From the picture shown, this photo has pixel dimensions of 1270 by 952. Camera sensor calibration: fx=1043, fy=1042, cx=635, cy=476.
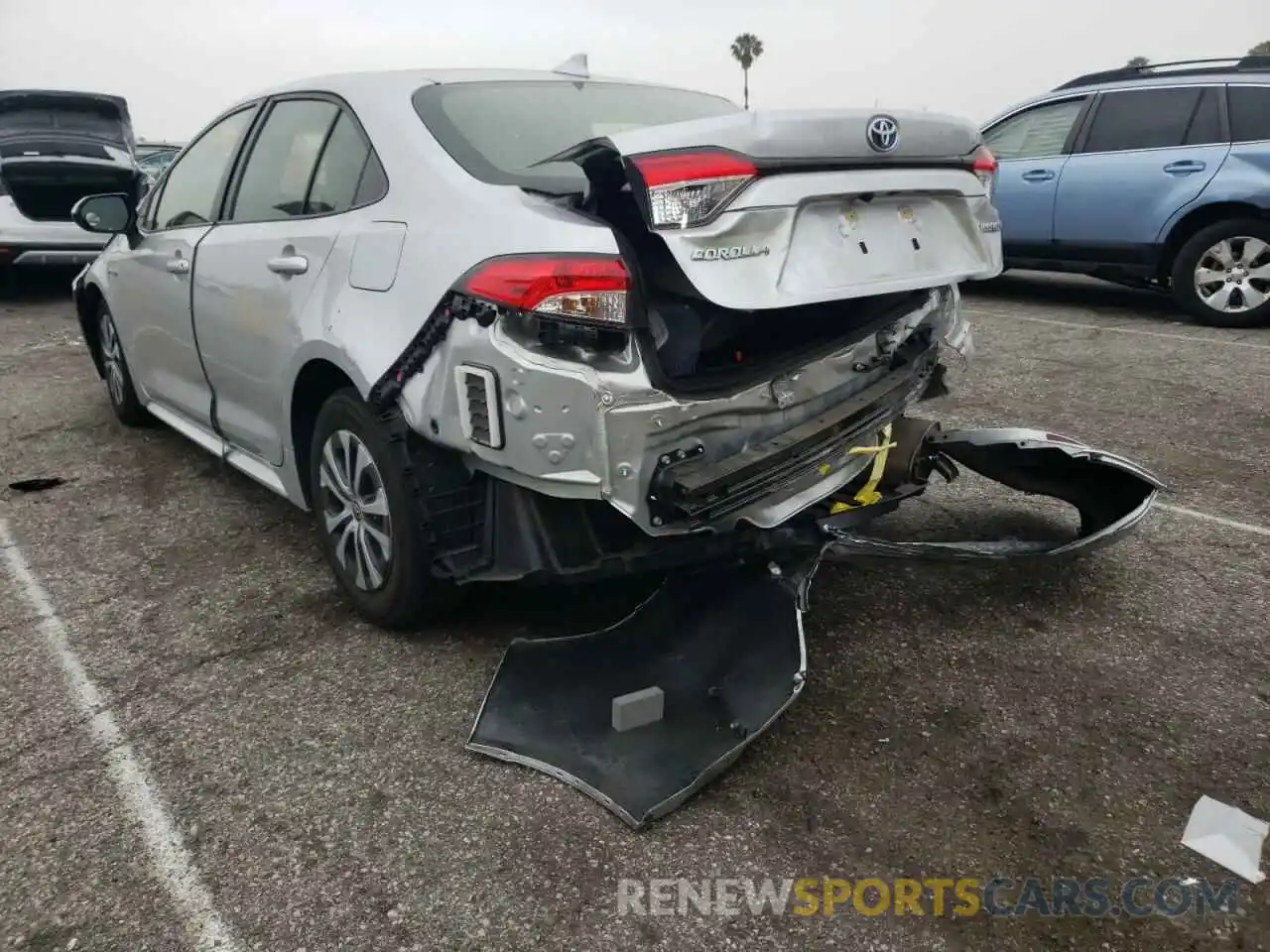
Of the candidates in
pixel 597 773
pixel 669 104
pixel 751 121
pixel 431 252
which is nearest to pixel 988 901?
pixel 597 773

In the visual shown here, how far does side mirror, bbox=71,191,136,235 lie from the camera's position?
482cm

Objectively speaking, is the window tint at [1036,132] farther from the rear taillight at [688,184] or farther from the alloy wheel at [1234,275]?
the rear taillight at [688,184]

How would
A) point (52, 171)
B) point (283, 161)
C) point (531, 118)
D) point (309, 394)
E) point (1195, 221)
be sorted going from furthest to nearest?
point (52, 171), point (1195, 221), point (283, 161), point (309, 394), point (531, 118)

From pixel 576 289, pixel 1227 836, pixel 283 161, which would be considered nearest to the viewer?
pixel 1227 836

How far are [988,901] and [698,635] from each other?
3.37ft

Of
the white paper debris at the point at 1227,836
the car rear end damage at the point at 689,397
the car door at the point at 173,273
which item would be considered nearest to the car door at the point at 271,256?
the car door at the point at 173,273

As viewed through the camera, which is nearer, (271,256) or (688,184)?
(688,184)

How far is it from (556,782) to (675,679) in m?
0.44

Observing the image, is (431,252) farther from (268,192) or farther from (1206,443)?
(1206,443)

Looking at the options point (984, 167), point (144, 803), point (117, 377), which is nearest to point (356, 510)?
point (144, 803)

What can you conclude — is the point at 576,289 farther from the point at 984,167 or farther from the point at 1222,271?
the point at 1222,271

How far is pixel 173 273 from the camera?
421cm

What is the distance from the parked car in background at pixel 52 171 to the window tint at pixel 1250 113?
30.9ft

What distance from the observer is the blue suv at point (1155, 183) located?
7578 mm
